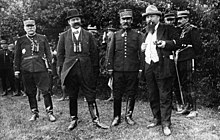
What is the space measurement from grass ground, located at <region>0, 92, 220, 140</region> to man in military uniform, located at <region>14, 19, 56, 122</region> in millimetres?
A: 475

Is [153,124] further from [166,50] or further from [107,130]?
[166,50]

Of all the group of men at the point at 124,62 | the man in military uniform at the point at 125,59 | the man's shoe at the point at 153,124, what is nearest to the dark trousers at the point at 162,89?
the group of men at the point at 124,62

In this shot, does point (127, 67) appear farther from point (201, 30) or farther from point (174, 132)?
point (201, 30)

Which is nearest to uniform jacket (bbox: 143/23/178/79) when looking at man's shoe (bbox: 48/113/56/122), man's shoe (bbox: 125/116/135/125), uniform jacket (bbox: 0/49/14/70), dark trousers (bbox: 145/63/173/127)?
dark trousers (bbox: 145/63/173/127)

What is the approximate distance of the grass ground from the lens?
238 inches

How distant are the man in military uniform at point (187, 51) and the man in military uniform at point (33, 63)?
10.5 feet

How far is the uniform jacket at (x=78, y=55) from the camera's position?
655 cm

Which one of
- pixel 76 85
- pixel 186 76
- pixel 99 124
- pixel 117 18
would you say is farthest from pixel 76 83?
pixel 117 18

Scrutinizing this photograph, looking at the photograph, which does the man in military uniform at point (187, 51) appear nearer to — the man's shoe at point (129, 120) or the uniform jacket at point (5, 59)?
the man's shoe at point (129, 120)

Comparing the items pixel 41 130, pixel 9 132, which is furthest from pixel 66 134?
pixel 9 132

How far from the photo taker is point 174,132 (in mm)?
6031

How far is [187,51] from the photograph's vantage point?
281 inches

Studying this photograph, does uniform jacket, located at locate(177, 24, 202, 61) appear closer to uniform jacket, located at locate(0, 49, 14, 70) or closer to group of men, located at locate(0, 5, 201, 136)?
group of men, located at locate(0, 5, 201, 136)

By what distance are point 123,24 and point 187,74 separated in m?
1.94
